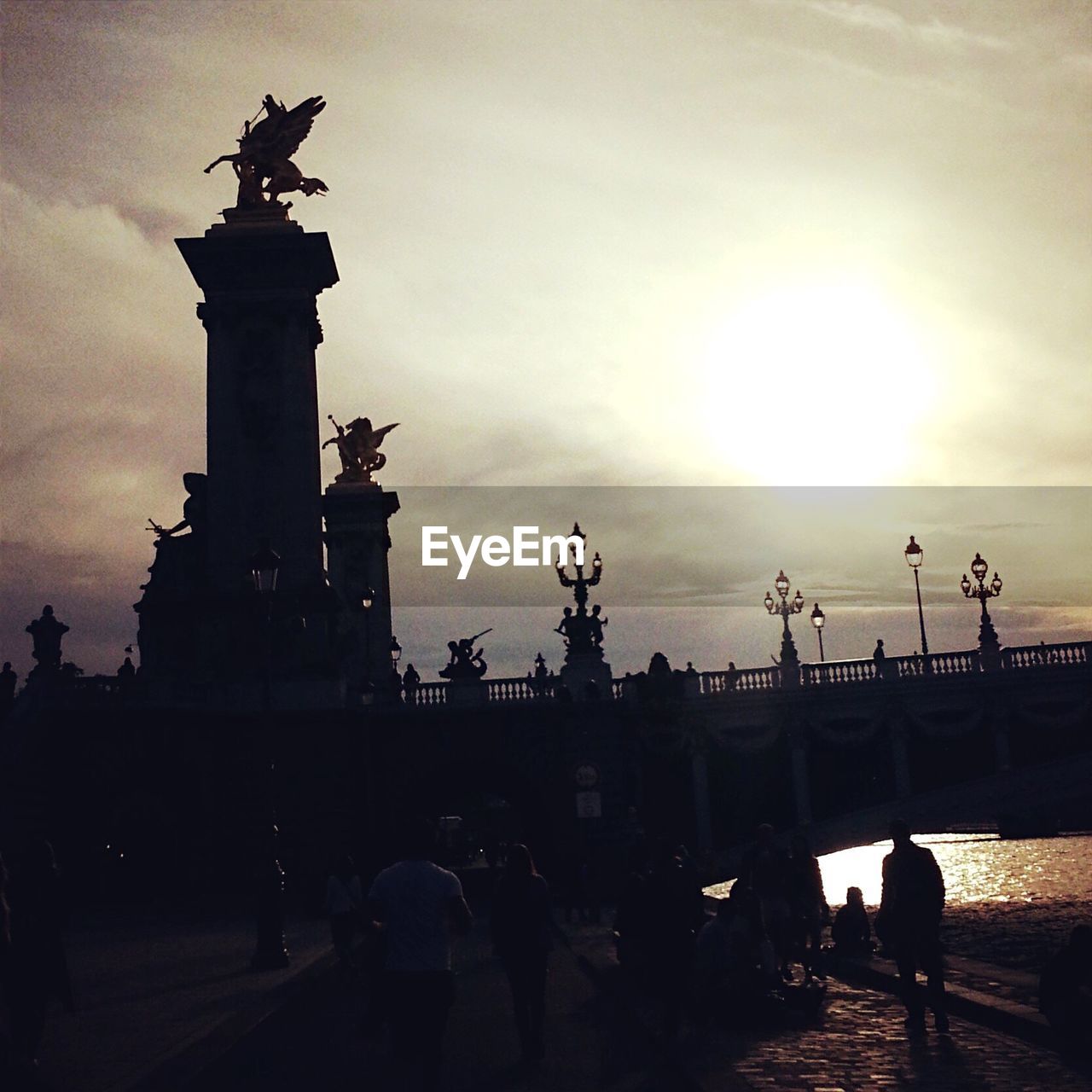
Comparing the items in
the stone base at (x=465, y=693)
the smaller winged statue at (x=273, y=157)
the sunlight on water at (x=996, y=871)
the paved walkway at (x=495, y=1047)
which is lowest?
the sunlight on water at (x=996, y=871)

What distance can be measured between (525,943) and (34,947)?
4315 mm

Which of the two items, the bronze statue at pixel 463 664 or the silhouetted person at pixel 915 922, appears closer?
the silhouetted person at pixel 915 922

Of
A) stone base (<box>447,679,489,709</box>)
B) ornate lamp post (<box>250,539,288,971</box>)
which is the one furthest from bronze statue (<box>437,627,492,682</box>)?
ornate lamp post (<box>250,539,288,971</box>)

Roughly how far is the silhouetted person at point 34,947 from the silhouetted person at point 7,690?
81.3ft

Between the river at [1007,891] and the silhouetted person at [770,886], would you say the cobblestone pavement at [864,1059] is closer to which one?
the silhouetted person at [770,886]

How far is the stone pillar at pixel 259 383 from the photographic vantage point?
46594 millimetres

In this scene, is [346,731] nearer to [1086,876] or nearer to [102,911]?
[102,911]

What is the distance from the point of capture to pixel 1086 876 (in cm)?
4072

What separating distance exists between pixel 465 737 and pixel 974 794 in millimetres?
15601

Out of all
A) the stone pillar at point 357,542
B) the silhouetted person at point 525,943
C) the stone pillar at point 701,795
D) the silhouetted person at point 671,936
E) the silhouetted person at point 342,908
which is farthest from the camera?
the stone pillar at point 357,542

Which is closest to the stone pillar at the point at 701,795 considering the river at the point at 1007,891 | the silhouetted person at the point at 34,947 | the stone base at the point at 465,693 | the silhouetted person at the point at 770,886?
the river at the point at 1007,891

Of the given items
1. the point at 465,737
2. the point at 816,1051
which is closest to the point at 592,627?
the point at 465,737

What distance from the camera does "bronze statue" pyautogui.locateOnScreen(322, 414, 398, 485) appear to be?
72.1 meters

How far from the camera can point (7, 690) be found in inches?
1569
